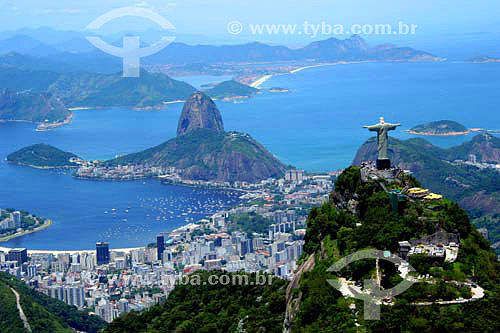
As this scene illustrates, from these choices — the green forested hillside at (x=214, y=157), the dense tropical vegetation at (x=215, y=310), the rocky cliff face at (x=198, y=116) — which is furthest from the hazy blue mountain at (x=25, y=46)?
the dense tropical vegetation at (x=215, y=310)

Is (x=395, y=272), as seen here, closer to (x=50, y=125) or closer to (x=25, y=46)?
(x=50, y=125)

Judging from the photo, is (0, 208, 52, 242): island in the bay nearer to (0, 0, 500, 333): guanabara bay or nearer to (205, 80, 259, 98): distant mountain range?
(0, 0, 500, 333): guanabara bay

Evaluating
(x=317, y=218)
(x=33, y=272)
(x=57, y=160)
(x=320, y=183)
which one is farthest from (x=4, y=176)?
(x=317, y=218)

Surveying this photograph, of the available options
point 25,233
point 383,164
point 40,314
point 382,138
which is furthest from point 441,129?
point 382,138

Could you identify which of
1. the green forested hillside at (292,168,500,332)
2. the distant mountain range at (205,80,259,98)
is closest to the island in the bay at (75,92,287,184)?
the distant mountain range at (205,80,259,98)

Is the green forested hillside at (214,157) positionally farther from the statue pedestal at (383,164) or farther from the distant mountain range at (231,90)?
the statue pedestal at (383,164)

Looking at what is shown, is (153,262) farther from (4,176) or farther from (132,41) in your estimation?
(132,41)
